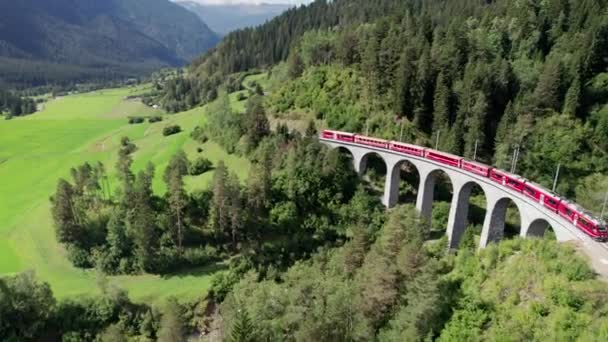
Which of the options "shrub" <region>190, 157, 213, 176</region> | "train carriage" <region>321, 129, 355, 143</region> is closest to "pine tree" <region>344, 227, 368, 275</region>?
"train carriage" <region>321, 129, 355, 143</region>

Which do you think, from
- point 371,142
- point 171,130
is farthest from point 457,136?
point 171,130

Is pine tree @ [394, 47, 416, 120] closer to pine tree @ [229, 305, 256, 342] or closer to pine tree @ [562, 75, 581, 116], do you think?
pine tree @ [562, 75, 581, 116]

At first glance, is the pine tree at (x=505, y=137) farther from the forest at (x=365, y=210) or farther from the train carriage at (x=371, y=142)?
the train carriage at (x=371, y=142)

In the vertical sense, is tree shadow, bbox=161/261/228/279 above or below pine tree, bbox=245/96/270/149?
below

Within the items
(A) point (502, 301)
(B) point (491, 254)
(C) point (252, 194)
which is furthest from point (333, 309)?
(C) point (252, 194)

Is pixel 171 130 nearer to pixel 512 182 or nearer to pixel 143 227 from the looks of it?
pixel 143 227

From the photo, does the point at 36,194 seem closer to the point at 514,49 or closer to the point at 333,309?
the point at 333,309
